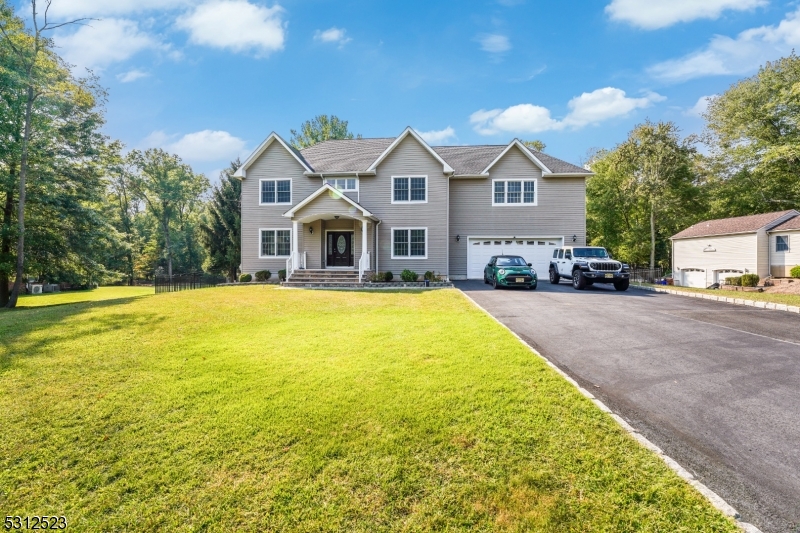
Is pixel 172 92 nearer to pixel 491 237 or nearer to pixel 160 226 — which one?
pixel 491 237

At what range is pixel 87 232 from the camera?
1764cm

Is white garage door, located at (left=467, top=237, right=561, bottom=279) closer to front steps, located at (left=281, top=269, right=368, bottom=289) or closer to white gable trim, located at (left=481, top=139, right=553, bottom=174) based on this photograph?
white gable trim, located at (left=481, top=139, right=553, bottom=174)

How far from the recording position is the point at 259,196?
20828mm

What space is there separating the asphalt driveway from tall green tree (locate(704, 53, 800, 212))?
2564 centimetres

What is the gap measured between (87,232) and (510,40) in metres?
23.1

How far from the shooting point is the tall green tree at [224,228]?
3089 centimetres

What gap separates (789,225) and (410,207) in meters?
21.6

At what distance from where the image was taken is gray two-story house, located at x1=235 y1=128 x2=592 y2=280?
19.8 m

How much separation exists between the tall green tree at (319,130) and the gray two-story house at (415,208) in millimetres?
22695

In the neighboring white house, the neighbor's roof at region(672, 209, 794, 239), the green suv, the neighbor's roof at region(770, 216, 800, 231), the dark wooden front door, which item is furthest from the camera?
the neighbor's roof at region(672, 209, 794, 239)

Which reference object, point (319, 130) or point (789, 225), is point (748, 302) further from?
point (319, 130)

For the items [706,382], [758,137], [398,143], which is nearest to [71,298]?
[398,143]

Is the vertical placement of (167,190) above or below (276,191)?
above

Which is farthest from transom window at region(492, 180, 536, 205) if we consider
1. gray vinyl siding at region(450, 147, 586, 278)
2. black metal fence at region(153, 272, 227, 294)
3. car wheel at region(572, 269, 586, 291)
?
black metal fence at region(153, 272, 227, 294)
